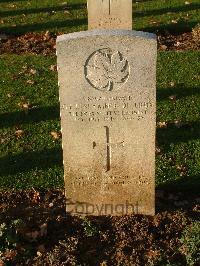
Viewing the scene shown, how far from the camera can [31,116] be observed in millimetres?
7871

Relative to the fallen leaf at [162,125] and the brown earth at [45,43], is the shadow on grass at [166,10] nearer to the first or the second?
the brown earth at [45,43]

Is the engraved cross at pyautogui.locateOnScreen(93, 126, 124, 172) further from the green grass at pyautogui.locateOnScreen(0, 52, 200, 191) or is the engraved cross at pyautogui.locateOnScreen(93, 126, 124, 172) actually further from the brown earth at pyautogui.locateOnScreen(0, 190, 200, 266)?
the green grass at pyautogui.locateOnScreen(0, 52, 200, 191)

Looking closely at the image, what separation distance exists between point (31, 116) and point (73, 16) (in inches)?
205

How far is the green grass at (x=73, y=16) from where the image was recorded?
1149cm

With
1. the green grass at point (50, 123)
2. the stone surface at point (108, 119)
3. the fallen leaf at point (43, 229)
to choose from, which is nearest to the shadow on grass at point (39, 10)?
the green grass at point (50, 123)

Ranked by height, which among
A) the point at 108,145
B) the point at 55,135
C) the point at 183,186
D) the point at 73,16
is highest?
the point at 73,16

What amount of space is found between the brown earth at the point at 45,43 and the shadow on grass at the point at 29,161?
12.5 feet

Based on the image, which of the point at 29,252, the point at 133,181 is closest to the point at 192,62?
the point at 133,181

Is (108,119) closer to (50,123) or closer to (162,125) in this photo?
(162,125)

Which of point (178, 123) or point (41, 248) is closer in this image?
point (41, 248)

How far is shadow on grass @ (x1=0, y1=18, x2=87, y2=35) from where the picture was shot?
11.5 m

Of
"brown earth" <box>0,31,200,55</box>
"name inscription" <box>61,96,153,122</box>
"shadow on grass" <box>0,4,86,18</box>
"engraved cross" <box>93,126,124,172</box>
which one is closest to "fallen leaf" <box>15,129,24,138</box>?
"engraved cross" <box>93,126,124,172</box>

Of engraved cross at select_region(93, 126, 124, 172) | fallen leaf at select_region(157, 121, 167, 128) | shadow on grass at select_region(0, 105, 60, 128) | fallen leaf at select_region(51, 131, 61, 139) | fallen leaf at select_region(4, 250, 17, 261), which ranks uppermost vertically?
engraved cross at select_region(93, 126, 124, 172)

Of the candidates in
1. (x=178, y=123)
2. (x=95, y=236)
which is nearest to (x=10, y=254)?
(x=95, y=236)
